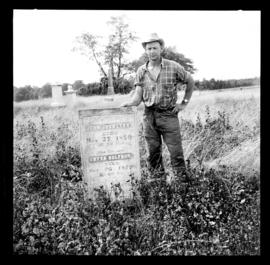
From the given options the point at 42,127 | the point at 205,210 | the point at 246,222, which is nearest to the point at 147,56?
the point at 42,127

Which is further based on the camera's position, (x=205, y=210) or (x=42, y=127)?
(x=42, y=127)

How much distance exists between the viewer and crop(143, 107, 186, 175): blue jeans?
209 inches

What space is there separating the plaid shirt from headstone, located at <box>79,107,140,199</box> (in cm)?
37

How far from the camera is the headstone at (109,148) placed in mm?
5254

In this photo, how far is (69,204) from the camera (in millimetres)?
4973

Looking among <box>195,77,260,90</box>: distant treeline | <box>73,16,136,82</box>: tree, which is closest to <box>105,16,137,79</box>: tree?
<box>73,16,136,82</box>: tree

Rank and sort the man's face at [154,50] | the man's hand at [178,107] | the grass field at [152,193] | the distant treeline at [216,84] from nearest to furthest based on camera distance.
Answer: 1. the grass field at [152,193]
2. the man's face at [154,50]
3. the man's hand at [178,107]
4. the distant treeline at [216,84]

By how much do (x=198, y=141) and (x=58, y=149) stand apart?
216cm

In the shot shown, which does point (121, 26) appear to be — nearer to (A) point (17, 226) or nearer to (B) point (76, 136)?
(B) point (76, 136)

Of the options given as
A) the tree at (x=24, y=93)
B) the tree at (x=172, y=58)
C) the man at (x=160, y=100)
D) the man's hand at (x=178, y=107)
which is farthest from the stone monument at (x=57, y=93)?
the man's hand at (x=178, y=107)

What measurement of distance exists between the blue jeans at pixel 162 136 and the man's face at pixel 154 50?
0.75 m

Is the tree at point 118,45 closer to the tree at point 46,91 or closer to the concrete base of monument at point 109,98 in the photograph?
the concrete base of monument at point 109,98

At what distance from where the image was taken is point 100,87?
215 inches
